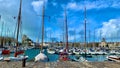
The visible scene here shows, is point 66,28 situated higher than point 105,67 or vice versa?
point 66,28

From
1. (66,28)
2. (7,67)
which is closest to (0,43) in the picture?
(66,28)

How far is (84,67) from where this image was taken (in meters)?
29.1

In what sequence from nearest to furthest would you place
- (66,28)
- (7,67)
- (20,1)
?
(7,67), (20,1), (66,28)

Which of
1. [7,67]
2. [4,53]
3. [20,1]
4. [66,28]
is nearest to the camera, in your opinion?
[7,67]

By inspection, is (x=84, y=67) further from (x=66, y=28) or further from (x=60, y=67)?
(x=66, y=28)

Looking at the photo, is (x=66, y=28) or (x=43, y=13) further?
(x=66, y=28)

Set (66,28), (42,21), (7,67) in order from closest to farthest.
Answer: (7,67)
(42,21)
(66,28)

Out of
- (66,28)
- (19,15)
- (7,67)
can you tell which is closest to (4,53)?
(66,28)

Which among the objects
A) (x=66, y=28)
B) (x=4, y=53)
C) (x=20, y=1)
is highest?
(x=20, y=1)

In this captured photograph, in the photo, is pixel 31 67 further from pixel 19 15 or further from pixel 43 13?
pixel 43 13

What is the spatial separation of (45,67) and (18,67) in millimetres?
3255

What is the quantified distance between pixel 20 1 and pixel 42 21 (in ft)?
24.3

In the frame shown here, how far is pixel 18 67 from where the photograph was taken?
2867 centimetres

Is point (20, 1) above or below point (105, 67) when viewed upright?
above
